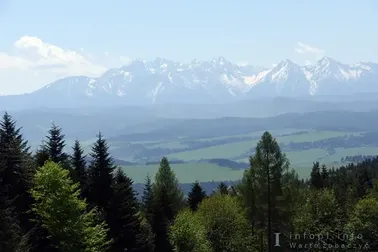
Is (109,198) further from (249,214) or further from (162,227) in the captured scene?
(249,214)

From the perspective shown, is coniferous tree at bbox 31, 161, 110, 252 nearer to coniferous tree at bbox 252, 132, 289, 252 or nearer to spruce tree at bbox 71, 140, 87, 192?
spruce tree at bbox 71, 140, 87, 192

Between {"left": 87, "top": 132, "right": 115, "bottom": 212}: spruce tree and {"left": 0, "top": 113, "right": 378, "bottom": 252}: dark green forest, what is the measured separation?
0.28 ft

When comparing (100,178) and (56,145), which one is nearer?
(100,178)

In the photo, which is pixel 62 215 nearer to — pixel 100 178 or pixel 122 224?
pixel 122 224

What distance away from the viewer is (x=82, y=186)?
4312cm

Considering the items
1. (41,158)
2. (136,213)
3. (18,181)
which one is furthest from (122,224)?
(18,181)

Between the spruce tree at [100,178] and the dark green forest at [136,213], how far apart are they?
85mm

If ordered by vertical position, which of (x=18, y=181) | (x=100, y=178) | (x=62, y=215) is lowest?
(x=62, y=215)

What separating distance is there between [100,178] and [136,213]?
14.3 ft

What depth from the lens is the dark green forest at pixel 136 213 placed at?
108ft

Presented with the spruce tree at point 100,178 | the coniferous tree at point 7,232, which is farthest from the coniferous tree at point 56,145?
the coniferous tree at point 7,232

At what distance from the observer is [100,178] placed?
41.5 m

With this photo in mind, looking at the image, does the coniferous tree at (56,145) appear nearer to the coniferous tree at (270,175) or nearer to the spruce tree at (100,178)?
the spruce tree at (100,178)

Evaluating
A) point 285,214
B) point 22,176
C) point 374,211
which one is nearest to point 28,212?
point 22,176
